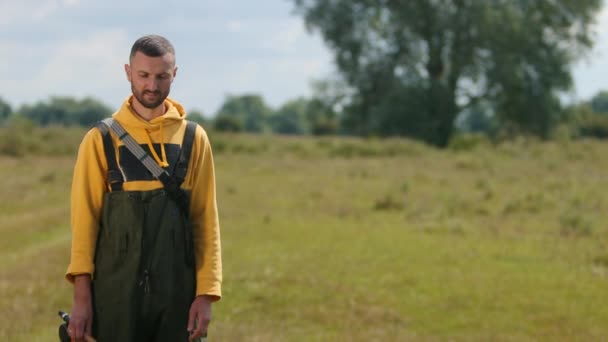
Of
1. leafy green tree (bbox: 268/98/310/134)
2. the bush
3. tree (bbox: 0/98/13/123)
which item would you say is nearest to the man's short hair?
tree (bbox: 0/98/13/123)

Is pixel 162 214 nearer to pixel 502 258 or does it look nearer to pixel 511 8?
pixel 502 258

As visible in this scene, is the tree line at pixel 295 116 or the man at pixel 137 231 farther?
the tree line at pixel 295 116

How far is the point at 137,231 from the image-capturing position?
3.49 metres

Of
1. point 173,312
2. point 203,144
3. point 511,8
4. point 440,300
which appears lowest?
point 440,300

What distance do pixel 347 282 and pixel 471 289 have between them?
1406 mm

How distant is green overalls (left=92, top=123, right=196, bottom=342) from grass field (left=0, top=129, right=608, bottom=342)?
145 inches

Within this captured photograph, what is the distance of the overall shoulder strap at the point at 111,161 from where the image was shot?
11.6 ft

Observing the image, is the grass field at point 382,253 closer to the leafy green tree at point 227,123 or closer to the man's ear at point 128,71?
the man's ear at point 128,71

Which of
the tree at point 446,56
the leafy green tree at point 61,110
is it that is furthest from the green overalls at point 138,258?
Answer: the leafy green tree at point 61,110

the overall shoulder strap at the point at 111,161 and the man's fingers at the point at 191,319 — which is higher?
the overall shoulder strap at the point at 111,161

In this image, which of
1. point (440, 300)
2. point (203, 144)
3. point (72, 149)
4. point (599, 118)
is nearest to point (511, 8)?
point (72, 149)

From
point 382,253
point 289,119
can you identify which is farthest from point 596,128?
point 289,119

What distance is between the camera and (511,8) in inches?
1577

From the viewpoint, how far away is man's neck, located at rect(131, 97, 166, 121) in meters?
3.60
